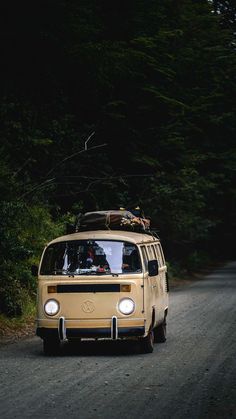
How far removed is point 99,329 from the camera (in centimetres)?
1446

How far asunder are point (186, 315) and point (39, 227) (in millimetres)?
4179

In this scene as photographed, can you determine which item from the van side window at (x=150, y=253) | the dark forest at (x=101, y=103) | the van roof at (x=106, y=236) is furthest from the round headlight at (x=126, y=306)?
the dark forest at (x=101, y=103)

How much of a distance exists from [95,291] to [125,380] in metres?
2.96

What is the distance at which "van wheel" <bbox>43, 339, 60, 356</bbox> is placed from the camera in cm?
1474

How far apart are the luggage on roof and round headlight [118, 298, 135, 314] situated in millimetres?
Result: 3064

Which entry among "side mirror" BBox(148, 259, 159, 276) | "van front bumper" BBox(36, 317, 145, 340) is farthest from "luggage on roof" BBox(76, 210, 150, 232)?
"van front bumper" BBox(36, 317, 145, 340)

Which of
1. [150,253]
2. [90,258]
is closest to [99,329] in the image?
[90,258]

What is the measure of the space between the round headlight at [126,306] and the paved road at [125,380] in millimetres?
714

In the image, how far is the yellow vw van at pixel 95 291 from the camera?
14.5 metres

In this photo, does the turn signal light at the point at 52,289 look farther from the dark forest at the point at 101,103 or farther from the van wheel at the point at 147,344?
the dark forest at the point at 101,103

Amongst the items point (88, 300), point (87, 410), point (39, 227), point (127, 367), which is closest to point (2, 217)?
point (39, 227)

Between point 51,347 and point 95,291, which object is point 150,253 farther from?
point 51,347

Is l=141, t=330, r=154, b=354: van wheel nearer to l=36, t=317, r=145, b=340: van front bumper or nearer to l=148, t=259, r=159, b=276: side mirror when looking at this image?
l=36, t=317, r=145, b=340: van front bumper

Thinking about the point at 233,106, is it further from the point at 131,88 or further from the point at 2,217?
the point at 2,217
